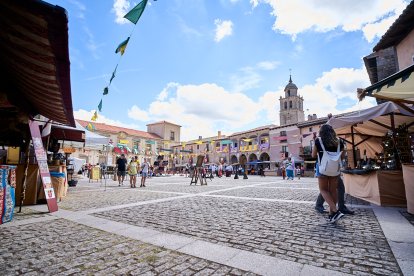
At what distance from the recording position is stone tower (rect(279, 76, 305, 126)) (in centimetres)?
5835

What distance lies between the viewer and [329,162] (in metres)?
3.52

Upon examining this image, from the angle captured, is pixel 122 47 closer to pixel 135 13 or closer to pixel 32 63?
pixel 135 13

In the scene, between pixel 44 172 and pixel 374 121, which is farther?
pixel 374 121

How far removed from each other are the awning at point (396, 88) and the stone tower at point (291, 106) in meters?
57.6

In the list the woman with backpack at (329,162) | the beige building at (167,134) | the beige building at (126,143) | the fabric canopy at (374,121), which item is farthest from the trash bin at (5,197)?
the beige building at (167,134)

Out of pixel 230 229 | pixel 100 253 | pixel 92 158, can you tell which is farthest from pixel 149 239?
pixel 92 158

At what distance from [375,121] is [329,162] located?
3718 mm

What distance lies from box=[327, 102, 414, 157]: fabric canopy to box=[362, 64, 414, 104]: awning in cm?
80

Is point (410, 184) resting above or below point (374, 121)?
below

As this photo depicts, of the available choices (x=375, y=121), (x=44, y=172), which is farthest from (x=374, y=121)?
(x=44, y=172)

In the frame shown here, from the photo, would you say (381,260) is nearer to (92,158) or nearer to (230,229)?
(230,229)

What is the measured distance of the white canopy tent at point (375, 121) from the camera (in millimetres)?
4961

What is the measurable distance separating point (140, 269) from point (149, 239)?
79 cm

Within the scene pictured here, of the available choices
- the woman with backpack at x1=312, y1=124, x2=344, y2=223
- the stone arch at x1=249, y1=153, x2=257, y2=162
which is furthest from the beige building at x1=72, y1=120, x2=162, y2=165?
the woman with backpack at x1=312, y1=124, x2=344, y2=223
